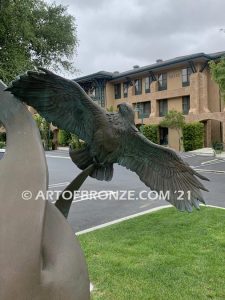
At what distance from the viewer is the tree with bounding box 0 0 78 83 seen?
428 inches

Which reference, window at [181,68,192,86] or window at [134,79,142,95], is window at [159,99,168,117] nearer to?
window at [181,68,192,86]

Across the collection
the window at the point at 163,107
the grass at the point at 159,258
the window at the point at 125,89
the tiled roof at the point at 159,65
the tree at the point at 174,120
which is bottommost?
the grass at the point at 159,258

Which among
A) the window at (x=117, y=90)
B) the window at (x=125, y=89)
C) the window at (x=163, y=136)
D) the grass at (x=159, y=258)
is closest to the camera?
the grass at (x=159, y=258)

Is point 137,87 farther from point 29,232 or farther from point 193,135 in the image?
point 29,232

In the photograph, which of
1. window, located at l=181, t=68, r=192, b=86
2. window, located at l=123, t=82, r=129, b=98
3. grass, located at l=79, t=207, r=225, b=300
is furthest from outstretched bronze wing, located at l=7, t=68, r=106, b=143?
window, located at l=123, t=82, r=129, b=98

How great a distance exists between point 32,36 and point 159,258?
8.95m

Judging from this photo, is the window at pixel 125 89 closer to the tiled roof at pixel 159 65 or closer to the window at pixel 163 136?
the tiled roof at pixel 159 65

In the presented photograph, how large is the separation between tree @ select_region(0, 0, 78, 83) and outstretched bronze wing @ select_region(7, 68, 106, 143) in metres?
7.09

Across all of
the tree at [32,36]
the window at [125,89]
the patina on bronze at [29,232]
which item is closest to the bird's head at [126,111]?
the patina on bronze at [29,232]

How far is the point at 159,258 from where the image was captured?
565 centimetres

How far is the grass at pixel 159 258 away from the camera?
467 cm

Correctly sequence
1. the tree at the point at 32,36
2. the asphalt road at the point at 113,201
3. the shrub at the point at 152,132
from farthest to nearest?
the shrub at the point at 152,132, the tree at the point at 32,36, the asphalt road at the point at 113,201

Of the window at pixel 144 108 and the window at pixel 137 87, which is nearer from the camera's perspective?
the window at pixel 144 108

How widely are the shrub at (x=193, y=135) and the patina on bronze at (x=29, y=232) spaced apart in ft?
87.7
